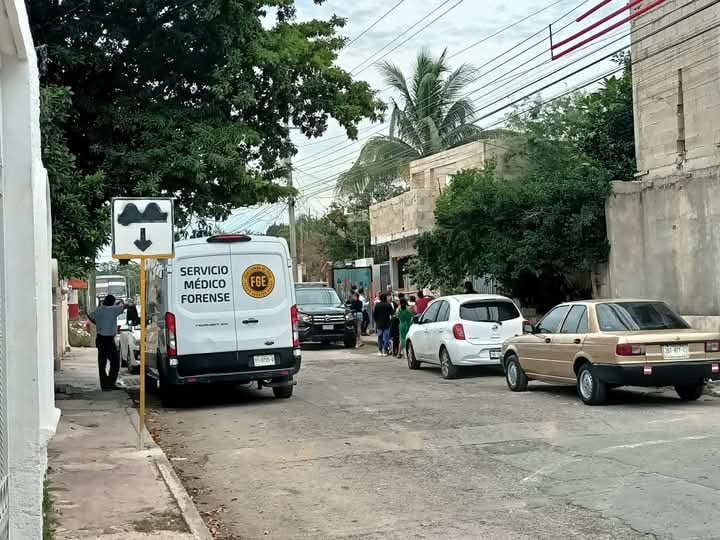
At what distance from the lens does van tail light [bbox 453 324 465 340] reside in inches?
691

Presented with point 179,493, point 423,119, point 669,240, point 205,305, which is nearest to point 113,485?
point 179,493

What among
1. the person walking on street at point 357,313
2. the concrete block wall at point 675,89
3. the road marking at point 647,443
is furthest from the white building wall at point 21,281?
the person walking on street at point 357,313

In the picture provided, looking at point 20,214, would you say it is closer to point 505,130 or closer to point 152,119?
point 152,119

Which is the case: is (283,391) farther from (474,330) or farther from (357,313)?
(357,313)

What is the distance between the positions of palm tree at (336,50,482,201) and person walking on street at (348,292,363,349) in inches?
466

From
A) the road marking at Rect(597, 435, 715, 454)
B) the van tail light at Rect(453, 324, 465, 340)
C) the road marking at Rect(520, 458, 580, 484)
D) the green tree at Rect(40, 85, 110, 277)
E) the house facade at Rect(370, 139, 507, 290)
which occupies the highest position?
the house facade at Rect(370, 139, 507, 290)

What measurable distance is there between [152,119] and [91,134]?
46.7 inches

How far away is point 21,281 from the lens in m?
5.24

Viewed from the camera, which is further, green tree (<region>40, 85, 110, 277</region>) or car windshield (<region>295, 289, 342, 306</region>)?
car windshield (<region>295, 289, 342, 306</region>)

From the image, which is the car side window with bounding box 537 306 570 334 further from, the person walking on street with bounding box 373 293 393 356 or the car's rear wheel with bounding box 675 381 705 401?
the person walking on street with bounding box 373 293 393 356

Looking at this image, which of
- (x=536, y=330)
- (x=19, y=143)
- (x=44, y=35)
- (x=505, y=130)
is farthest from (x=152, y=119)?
(x=505, y=130)

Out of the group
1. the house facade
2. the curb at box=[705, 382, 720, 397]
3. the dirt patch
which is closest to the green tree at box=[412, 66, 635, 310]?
the house facade

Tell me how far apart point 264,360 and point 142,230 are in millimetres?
4155

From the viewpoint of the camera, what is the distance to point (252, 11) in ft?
52.3
